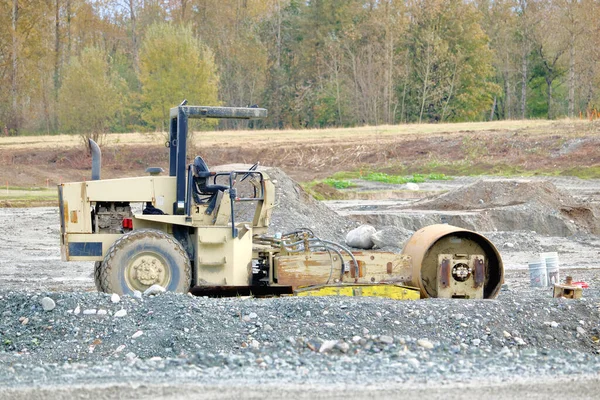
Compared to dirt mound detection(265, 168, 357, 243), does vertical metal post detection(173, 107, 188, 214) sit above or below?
above

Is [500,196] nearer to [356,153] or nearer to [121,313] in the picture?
[121,313]

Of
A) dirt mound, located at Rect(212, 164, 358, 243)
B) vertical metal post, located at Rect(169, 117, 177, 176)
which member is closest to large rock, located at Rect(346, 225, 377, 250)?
dirt mound, located at Rect(212, 164, 358, 243)

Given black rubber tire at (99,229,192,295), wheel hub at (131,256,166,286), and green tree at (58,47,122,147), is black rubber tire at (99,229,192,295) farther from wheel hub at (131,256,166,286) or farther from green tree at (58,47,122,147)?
green tree at (58,47,122,147)

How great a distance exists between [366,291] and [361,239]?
15.7ft

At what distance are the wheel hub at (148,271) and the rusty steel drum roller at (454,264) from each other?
117 inches

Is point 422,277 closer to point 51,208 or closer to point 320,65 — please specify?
point 51,208

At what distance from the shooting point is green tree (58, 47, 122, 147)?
134 ft

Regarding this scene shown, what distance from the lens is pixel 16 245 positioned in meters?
19.8

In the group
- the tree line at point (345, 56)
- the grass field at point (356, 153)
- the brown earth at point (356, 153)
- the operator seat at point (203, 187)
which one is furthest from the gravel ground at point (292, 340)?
the tree line at point (345, 56)

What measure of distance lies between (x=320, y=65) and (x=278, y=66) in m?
3.94

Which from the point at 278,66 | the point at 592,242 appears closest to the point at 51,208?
the point at 592,242

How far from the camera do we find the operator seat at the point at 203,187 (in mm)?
10383

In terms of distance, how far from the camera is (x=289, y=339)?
852 centimetres

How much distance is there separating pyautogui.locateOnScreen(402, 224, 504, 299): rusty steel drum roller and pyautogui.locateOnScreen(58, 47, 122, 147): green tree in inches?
1254
